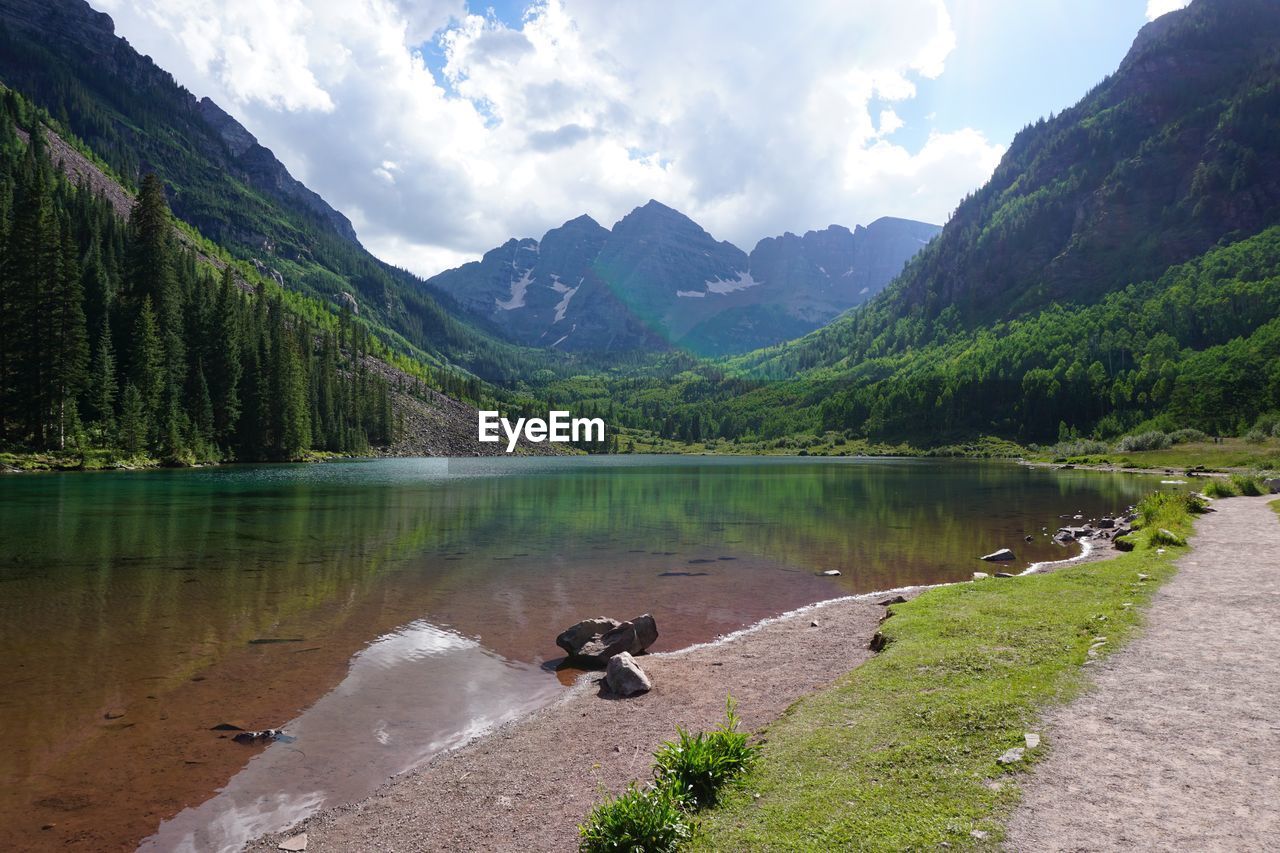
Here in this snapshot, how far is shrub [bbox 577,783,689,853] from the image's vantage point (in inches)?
323

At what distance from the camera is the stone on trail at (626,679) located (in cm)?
1642

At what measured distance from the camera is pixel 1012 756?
9445 millimetres

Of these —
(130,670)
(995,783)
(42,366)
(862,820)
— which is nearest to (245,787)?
(130,670)

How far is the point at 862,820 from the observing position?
8.23 meters

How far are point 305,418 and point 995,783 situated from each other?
556 feet

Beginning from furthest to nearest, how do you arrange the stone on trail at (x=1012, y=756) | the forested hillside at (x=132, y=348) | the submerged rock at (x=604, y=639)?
the forested hillside at (x=132, y=348) < the submerged rock at (x=604, y=639) < the stone on trail at (x=1012, y=756)

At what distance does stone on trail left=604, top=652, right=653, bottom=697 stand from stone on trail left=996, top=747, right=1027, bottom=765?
29.4 feet

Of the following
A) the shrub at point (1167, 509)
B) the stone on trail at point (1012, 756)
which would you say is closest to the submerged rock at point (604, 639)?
the stone on trail at point (1012, 756)

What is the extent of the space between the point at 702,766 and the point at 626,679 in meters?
7.02

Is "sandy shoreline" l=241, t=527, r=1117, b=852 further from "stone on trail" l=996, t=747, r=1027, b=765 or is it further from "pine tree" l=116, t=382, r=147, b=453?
"pine tree" l=116, t=382, r=147, b=453

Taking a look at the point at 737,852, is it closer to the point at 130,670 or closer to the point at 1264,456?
the point at 130,670

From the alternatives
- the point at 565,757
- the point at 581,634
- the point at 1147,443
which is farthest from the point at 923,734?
the point at 1147,443

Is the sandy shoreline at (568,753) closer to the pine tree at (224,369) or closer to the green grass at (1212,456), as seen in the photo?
the green grass at (1212,456)

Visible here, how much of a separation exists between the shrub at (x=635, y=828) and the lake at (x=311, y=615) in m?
6.18
